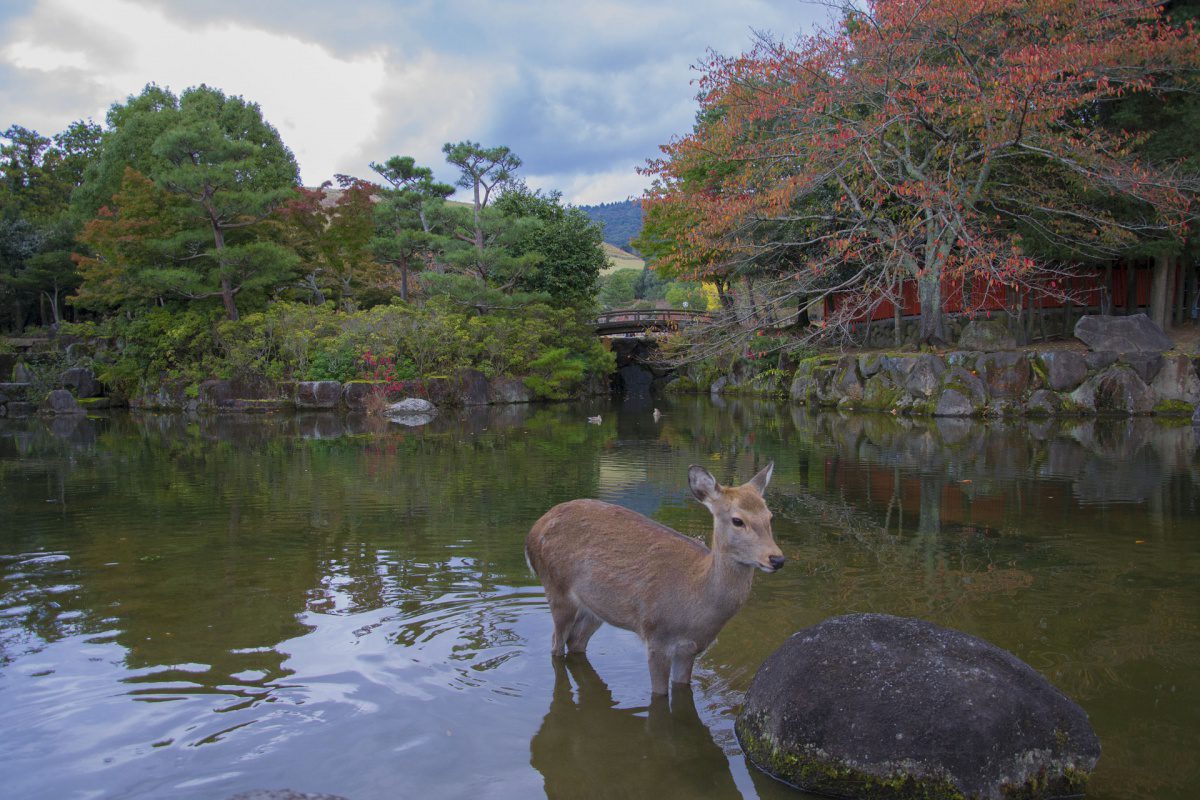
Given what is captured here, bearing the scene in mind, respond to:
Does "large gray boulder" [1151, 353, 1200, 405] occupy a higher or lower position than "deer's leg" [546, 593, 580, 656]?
higher

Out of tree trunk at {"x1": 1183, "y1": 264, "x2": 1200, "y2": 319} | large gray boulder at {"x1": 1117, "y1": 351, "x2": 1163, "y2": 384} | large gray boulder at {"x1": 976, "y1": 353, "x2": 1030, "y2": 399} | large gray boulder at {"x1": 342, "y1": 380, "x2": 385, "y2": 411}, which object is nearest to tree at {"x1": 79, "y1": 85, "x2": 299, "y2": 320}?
large gray boulder at {"x1": 342, "y1": 380, "x2": 385, "y2": 411}

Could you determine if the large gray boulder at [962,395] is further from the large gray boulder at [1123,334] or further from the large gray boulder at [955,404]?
the large gray boulder at [1123,334]

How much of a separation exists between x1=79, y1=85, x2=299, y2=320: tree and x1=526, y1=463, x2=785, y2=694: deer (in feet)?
95.6

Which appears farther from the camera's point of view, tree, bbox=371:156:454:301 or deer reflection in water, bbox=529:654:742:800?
tree, bbox=371:156:454:301

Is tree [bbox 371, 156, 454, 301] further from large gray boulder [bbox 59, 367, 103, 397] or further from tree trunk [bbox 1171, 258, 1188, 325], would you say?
tree trunk [bbox 1171, 258, 1188, 325]

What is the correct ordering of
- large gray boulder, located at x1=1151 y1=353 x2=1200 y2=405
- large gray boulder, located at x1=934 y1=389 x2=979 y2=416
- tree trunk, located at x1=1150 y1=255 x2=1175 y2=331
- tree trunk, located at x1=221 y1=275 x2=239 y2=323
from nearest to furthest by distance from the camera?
large gray boulder, located at x1=1151 y1=353 x2=1200 y2=405 < large gray boulder, located at x1=934 y1=389 x2=979 y2=416 < tree trunk, located at x1=1150 y1=255 x2=1175 y2=331 < tree trunk, located at x1=221 y1=275 x2=239 y2=323

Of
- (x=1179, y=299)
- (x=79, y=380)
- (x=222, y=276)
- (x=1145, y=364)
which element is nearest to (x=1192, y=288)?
(x=1179, y=299)

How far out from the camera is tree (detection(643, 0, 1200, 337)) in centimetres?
1545

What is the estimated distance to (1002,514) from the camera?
9.32m

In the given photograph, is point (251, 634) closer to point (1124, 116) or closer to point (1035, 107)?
point (1035, 107)

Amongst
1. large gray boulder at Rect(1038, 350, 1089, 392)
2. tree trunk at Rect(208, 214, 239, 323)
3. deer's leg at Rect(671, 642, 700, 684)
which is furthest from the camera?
tree trunk at Rect(208, 214, 239, 323)

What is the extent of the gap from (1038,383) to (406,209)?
25933 millimetres

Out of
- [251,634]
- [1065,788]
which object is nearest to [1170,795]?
[1065,788]

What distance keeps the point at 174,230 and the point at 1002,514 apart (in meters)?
31.9
